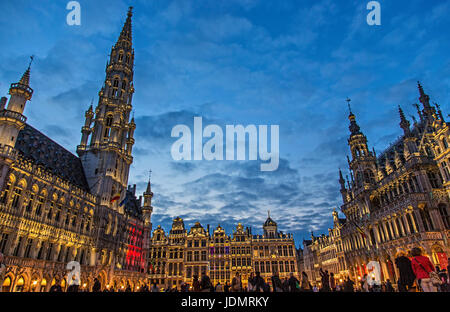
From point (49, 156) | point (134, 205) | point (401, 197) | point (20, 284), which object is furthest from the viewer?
point (134, 205)

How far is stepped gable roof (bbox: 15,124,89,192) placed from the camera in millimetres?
36103

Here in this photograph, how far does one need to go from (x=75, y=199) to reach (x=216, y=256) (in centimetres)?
4151

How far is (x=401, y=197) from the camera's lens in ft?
116

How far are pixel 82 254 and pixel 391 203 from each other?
47047 millimetres

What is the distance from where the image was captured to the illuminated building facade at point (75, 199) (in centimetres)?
2952

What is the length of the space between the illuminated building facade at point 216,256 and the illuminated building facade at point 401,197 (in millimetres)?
19568

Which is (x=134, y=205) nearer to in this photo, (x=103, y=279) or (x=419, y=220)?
(x=103, y=279)

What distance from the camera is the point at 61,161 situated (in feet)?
145

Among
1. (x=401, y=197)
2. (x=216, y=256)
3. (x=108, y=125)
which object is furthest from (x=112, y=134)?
(x=401, y=197)

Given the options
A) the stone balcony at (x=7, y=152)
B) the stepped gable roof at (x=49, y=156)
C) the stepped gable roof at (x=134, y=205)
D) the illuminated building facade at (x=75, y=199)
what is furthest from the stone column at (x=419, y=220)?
the stepped gable roof at (x=134, y=205)

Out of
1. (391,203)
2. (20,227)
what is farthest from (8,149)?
(391,203)

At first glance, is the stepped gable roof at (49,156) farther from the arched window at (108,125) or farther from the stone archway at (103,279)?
the stone archway at (103,279)

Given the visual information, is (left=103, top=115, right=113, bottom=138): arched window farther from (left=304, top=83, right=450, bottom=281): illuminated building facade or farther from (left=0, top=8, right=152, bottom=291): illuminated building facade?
(left=304, top=83, right=450, bottom=281): illuminated building facade
